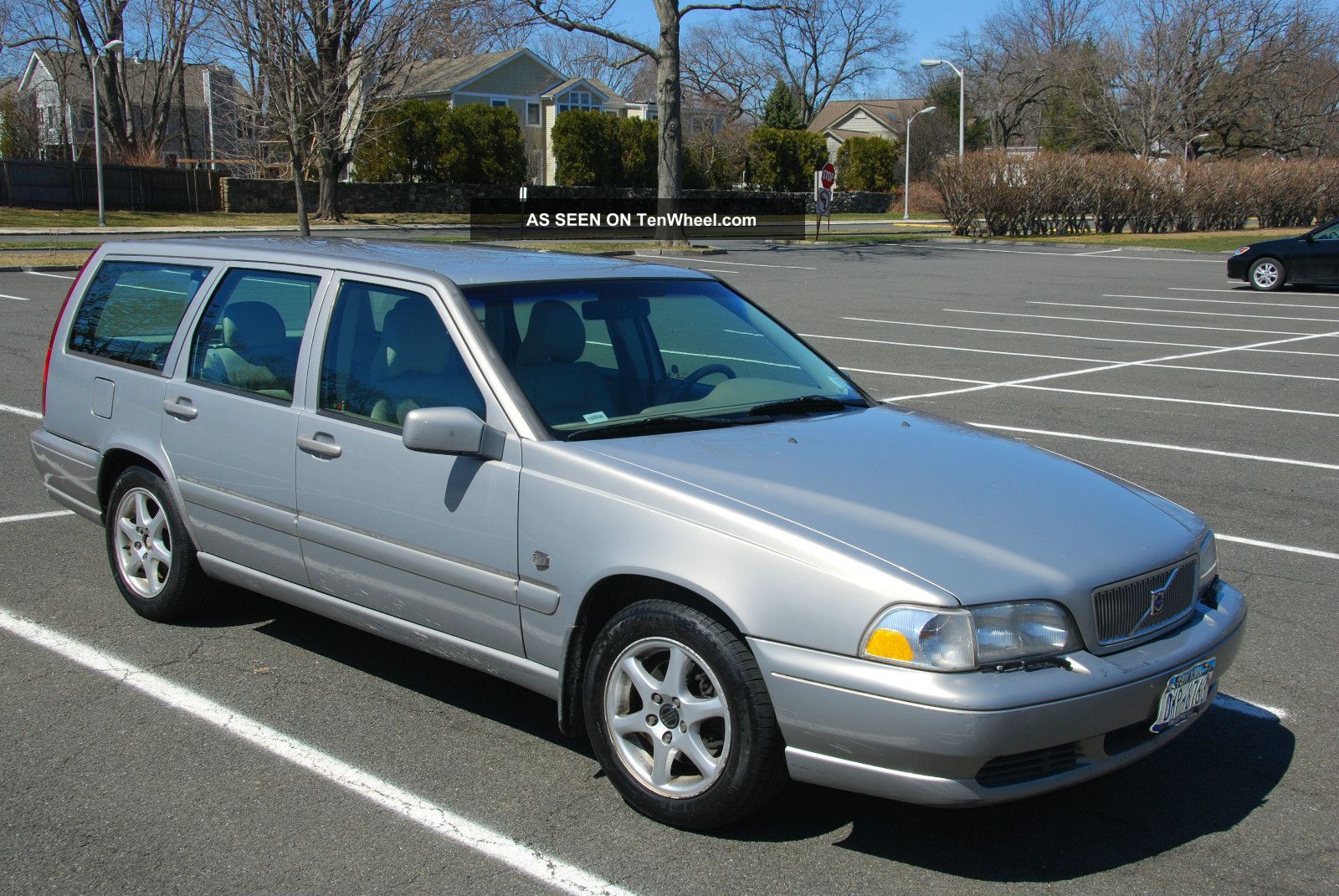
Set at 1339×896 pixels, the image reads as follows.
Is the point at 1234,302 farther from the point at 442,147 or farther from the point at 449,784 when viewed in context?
the point at 442,147

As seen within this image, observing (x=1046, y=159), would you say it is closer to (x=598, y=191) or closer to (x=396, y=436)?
(x=598, y=191)

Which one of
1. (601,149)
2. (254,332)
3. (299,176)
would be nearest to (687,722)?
(254,332)

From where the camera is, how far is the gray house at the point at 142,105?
54000 millimetres

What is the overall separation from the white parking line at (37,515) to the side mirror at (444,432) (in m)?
4.05

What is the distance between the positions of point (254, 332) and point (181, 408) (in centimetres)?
A: 43

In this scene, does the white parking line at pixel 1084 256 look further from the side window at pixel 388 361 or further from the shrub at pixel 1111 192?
the side window at pixel 388 361

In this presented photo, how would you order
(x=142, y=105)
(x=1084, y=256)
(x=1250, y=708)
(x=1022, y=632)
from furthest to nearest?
(x=142, y=105)
(x=1084, y=256)
(x=1250, y=708)
(x=1022, y=632)

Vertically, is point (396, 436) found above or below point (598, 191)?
below

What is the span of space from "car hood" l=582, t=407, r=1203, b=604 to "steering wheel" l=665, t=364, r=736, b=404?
1.21ft

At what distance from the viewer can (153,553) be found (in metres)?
5.46

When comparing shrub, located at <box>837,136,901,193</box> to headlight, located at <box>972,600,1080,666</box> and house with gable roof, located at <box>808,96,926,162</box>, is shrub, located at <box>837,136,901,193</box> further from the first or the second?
headlight, located at <box>972,600,1080,666</box>

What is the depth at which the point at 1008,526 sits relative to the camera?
369cm

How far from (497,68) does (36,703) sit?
218 feet

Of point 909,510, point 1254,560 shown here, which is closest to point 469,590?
point 909,510
